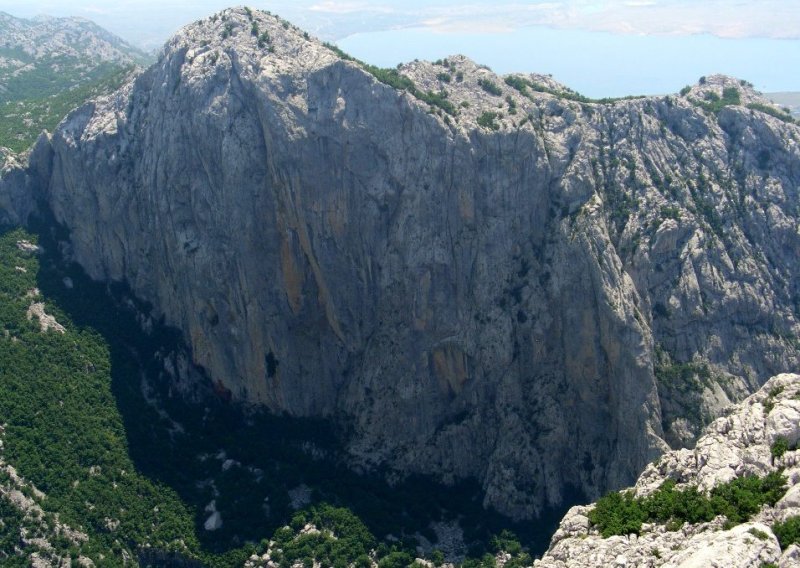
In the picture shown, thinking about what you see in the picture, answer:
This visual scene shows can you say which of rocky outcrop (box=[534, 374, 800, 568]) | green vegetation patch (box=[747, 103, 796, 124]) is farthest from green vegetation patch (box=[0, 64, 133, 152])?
rocky outcrop (box=[534, 374, 800, 568])

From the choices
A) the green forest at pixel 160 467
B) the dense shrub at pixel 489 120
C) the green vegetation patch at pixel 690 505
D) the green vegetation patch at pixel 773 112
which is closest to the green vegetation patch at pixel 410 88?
the dense shrub at pixel 489 120

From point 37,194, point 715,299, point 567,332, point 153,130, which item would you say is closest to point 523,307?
point 567,332

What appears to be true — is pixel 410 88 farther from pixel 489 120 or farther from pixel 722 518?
pixel 722 518

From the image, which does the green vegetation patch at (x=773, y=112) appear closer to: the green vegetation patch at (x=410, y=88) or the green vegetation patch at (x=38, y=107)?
the green vegetation patch at (x=410, y=88)

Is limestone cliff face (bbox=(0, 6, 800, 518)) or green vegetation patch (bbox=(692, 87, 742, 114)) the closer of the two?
limestone cliff face (bbox=(0, 6, 800, 518))

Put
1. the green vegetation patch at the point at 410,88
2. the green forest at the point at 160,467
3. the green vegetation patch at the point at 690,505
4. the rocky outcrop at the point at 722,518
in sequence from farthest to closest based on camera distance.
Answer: the green vegetation patch at the point at 410,88 < the green forest at the point at 160,467 < the green vegetation patch at the point at 690,505 < the rocky outcrop at the point at 722,518

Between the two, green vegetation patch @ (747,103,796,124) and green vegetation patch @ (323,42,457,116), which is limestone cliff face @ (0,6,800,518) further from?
green vegetation patch @ (747,103,796,124)

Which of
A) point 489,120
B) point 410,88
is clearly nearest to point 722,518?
point 489,120

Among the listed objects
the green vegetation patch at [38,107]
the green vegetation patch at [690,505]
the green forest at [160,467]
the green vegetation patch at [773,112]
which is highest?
the green vegetation patch at [773,112]
